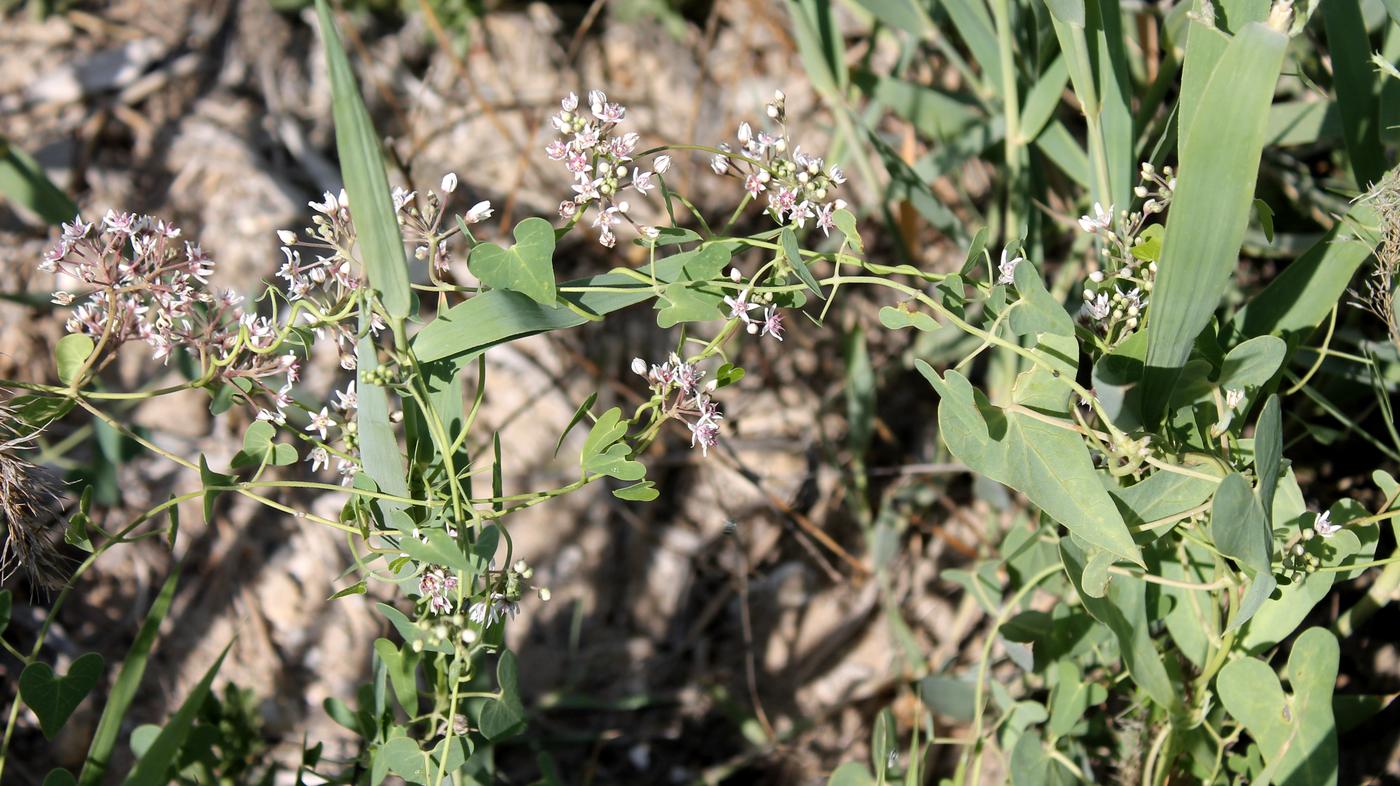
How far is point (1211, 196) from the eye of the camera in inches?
24.6

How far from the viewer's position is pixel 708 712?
153cm

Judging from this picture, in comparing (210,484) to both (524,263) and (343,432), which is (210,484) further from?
(524,263)

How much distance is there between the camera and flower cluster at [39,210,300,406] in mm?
642

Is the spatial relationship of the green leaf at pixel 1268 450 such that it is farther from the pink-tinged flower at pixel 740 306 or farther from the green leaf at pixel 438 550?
the green leaf at pixel 438 550

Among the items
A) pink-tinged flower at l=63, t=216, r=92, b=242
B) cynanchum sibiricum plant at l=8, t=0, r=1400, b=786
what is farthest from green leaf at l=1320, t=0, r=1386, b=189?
pink-tinged flower at l=63, t=216, r=92, b=242

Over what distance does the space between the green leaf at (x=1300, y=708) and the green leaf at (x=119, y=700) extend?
86 cm

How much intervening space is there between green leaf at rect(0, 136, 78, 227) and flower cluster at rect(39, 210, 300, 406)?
620mm

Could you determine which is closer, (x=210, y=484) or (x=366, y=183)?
(x=366, y=183)

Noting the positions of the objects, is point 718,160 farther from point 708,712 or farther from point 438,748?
point 708,712

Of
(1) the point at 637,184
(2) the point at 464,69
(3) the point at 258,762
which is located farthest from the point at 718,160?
(2) the point at 464,69

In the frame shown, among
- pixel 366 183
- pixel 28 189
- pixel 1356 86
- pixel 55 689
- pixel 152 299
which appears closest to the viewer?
pixel 366 183

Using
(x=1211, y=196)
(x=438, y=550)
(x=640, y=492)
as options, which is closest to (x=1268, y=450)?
(x=1211, y=196)

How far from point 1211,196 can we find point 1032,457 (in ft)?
0.61

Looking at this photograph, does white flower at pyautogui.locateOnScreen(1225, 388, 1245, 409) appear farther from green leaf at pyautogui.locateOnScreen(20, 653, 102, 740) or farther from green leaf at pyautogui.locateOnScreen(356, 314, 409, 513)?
green leaf at pyautogui.locateOnScreen(20, 653, 102, 740)
